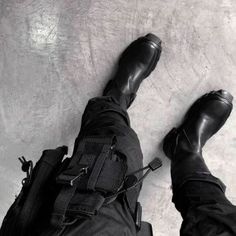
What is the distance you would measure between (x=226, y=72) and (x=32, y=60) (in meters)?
0.67

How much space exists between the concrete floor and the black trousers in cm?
20

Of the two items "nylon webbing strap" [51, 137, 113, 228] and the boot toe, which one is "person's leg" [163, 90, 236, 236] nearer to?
the boot toe

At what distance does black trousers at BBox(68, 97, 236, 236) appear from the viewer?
2.32ft

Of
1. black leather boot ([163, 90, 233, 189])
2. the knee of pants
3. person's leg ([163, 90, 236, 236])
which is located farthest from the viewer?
black leather boot ([163, 90, 233, 189])

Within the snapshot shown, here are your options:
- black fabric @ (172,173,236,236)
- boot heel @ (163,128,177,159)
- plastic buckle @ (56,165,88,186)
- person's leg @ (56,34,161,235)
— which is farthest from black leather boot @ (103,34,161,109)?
plastic buckle @ (56,165,88,186)

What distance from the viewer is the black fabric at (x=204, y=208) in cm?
73

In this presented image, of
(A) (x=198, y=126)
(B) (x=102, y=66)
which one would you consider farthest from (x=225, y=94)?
(B) (x=102, y=66)

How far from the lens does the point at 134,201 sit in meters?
0.84

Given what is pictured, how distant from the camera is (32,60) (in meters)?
1.23

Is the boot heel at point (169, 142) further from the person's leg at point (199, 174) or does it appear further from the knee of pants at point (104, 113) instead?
the knee of pants at point (104, 113)

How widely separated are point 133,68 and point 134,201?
1.74ft

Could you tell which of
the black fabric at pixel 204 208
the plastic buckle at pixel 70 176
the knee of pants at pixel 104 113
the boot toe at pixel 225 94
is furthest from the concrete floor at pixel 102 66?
the plastic buckle at pixel 70 176

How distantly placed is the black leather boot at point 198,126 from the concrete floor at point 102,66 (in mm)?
32

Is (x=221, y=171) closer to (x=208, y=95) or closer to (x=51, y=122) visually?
(x=208, y=95)
